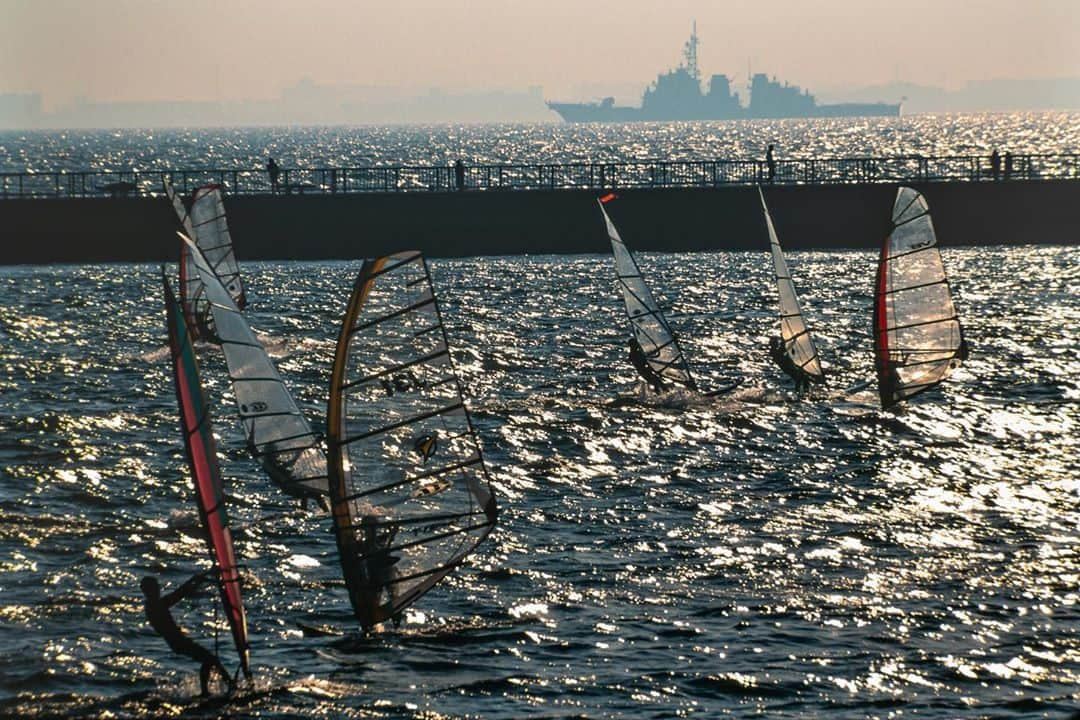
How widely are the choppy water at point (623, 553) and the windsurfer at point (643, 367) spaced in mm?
626

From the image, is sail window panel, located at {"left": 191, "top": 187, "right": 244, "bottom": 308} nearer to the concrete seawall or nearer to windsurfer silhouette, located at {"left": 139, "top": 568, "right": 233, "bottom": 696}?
the concrete seawall

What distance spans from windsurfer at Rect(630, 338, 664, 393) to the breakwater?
31.8 meters

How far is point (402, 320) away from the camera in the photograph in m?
18.5

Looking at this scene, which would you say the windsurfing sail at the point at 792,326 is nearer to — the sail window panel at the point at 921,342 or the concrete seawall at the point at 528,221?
the sail window panel at the point at 921,342

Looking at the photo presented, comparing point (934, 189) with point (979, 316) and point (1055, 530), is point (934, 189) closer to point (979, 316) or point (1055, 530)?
point (979, 316)

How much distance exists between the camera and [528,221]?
234ft

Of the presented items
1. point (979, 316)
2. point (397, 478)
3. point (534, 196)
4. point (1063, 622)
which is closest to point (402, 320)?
point (397, 478)

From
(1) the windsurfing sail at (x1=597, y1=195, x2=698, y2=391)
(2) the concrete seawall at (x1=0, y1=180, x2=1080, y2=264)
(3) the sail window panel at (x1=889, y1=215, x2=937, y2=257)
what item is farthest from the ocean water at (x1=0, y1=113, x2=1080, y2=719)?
(2) the concrete seawall at (x1=0, y1=180, x2=1080, y2=264)

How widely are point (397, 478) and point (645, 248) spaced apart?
175 feet

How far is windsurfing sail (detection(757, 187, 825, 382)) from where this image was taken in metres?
36.7

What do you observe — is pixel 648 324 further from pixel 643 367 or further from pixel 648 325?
pixel 643 367

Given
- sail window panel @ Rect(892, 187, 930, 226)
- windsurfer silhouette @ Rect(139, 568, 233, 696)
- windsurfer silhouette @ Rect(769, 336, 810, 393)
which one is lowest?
windsurfer silhouette @ Rect(769, 336, 810, 393)

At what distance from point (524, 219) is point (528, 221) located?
0.20 m

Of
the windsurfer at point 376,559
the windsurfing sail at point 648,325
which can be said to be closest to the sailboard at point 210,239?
the windsurfing sail at point 648,325
